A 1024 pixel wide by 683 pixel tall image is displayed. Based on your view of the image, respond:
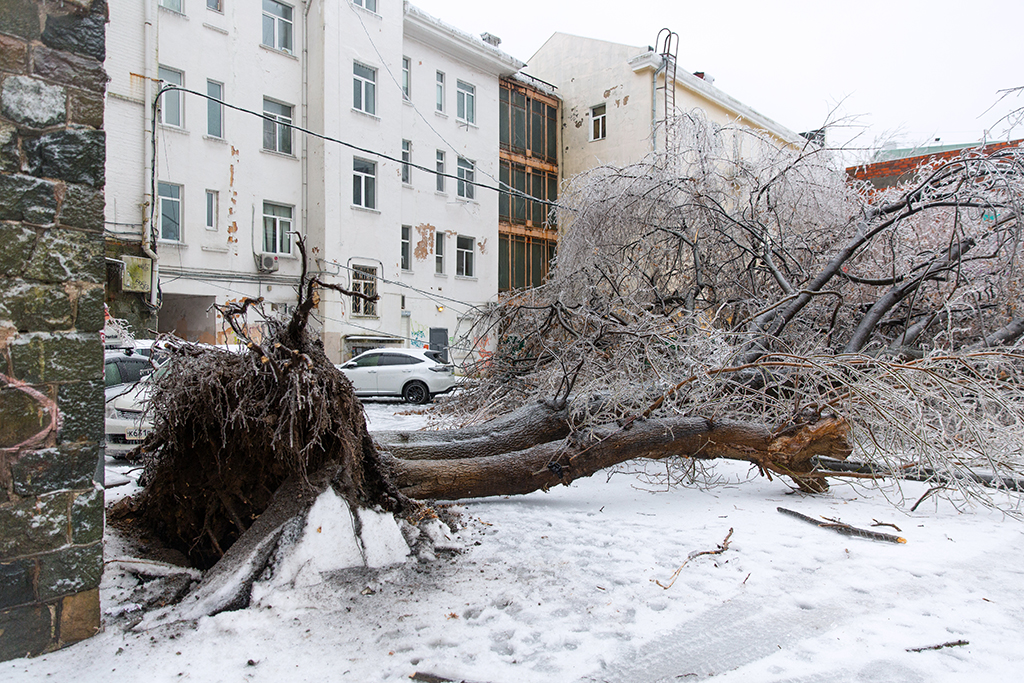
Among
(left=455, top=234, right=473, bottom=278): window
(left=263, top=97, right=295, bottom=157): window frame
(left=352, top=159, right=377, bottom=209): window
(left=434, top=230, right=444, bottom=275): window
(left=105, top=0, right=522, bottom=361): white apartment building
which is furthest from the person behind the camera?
(left=455, top=234, right=473, bottom=278): window

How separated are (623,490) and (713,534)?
1468 mm

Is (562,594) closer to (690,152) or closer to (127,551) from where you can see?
(127,551)

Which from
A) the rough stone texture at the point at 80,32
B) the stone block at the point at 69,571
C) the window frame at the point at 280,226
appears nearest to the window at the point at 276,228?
the window frame at the point at 280,226

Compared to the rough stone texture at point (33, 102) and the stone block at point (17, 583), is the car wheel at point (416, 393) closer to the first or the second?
the stone block at point (17, 583)

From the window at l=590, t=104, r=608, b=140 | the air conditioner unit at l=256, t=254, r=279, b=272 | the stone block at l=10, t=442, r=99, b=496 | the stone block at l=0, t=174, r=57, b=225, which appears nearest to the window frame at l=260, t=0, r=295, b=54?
the air conditioner unit at l=256, t=254, r=279, b=272

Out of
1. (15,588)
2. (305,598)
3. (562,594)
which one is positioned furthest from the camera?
(562,594)

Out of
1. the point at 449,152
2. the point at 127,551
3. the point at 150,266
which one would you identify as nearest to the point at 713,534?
the point at 127,551

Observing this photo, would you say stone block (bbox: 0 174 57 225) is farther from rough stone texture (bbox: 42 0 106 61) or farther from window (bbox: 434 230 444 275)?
window (bbox: 434 230 444 275)

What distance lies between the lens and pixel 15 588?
2.71 metres

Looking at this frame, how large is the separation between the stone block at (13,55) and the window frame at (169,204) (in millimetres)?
14399

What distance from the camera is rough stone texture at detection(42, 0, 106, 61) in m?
2.81

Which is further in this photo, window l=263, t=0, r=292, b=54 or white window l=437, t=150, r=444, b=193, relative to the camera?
white window l=437, t=150, r=444, b=193

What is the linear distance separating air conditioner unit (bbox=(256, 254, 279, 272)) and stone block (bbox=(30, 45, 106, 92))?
49.5 ft

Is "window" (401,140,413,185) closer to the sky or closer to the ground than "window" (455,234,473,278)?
closer to the sky
